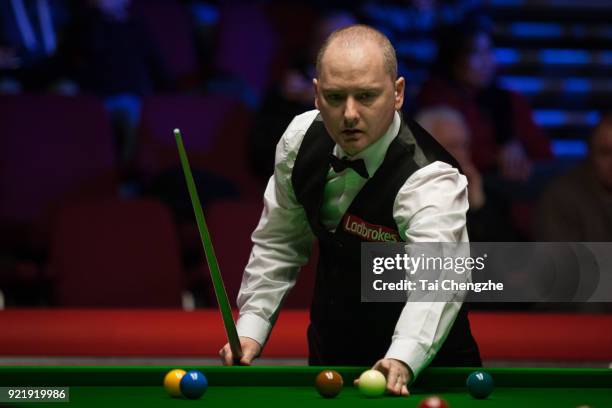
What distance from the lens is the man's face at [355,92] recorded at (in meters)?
2.36

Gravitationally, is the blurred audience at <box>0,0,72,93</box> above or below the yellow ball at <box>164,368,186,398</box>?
above

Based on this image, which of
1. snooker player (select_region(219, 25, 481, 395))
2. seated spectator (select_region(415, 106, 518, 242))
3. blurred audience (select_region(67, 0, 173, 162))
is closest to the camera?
snooker player (select_region(219, 25, 481, 395))

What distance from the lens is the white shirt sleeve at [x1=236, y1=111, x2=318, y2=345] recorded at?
8.88 ft

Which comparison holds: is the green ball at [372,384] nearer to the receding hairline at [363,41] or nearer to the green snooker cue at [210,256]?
the green snooker cue at [210,256]

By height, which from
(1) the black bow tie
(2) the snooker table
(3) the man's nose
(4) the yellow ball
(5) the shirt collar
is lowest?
(2) the snooker table

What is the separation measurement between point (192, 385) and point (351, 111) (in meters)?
0.70

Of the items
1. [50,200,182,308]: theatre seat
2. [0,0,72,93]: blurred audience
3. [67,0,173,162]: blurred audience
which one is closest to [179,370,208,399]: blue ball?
Answer: [50,200,182,308]: theatre seat

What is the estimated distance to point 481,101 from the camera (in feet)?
18.6

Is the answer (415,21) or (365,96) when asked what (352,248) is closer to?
(365,96)

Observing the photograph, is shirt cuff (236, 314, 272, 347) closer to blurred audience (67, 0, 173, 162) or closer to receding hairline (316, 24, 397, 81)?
receding hairline (316, 24, 397, 81)

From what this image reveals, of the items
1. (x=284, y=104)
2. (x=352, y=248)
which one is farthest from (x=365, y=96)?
(x=284, y=104)

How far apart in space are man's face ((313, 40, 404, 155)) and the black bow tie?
0.09 meters

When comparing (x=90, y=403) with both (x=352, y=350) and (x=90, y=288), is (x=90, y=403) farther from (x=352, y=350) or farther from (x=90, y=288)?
(x=90, y=288)

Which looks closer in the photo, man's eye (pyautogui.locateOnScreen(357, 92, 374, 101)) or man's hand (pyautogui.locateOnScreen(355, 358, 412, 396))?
man's hand (pyautogui.locateOnScreen(355, 358, 412, 396))
